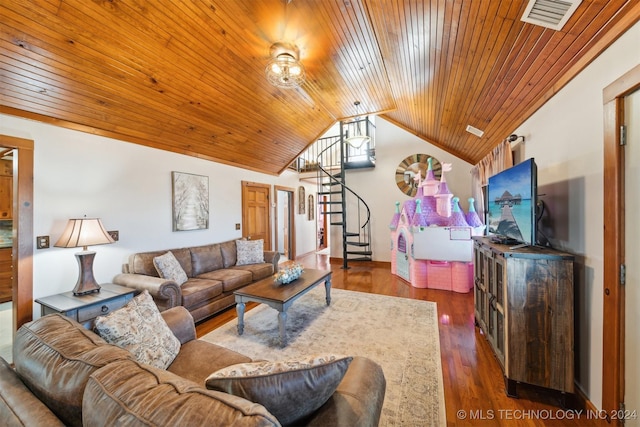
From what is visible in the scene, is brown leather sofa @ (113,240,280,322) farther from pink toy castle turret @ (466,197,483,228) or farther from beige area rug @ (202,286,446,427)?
pink toy castle turret @ (466,197,483,228)

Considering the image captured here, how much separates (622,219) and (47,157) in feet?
14.9

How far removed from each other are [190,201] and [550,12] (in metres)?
4.32

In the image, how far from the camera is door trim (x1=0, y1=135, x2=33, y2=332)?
2195 millimetres

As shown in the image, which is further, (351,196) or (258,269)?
(351,196)

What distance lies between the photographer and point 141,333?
1346mm

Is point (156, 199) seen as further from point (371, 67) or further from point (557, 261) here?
point (557, 261)

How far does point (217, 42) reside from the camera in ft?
7.84

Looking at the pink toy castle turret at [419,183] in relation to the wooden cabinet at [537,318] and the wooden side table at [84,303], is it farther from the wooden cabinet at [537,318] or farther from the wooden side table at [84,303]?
the wooden side table at [84,303]

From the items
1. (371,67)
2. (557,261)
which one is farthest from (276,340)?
(371,67)

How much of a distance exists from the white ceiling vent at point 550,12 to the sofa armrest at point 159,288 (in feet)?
12.2

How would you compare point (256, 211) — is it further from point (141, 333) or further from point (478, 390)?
point (478, 390)

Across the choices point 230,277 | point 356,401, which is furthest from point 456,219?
point 356,401

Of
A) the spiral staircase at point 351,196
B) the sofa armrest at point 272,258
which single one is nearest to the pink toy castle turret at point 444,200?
the spiral staircase at point 351,196

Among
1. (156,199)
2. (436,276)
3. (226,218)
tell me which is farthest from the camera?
(226,218)
